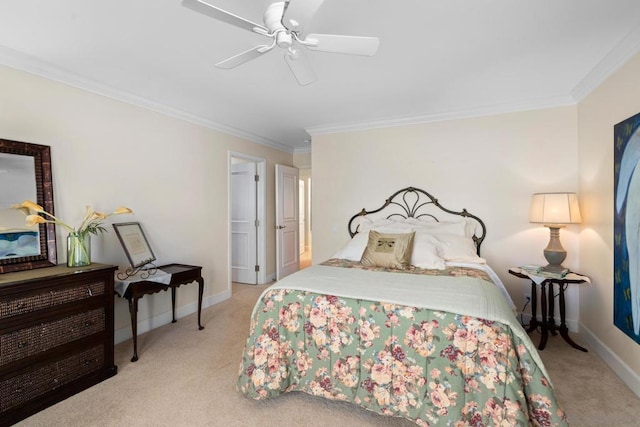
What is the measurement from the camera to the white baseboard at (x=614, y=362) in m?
2.08

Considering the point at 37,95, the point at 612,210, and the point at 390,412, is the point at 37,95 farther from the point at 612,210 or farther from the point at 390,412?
the point at 612,210

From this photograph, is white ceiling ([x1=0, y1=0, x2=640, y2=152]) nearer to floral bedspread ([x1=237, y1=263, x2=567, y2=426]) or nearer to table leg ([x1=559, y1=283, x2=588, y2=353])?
floral bedspread ([x1=237, y1=263, x2=567, y2=426])

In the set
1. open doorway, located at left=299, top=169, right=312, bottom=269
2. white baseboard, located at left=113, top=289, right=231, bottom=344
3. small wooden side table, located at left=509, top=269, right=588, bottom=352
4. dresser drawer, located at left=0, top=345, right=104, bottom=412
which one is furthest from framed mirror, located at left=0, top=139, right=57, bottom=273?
open doorway, located at left=299, top=169, right=312, bottom=269

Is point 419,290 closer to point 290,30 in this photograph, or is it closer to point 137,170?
point 290,30

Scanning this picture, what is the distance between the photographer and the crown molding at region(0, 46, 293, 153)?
2.21m

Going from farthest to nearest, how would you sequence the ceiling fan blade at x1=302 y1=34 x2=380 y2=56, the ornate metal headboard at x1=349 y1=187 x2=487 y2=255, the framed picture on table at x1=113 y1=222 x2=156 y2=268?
the ornate metal headboard at x1=349 y1=187 x2=487 y2=255
the framed picture on table at x1=113 y1=222 x2=156 y2=268
the ceiling fan blade at x1=302 y1=34 x2=380 y2=56

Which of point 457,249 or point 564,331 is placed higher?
point 457,249

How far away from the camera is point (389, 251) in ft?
9.43

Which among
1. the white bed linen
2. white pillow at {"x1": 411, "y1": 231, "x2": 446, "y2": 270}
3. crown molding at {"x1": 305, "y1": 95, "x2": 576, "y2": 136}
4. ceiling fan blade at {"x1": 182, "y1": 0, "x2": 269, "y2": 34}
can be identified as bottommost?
the white bed linen

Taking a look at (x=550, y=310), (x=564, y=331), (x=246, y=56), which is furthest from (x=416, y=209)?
(x=246, y=56)

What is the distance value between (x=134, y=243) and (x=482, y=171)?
3.80 meters

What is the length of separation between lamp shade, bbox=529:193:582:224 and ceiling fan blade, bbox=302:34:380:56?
2352 millimetres

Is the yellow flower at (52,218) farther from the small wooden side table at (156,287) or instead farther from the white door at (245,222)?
the white door at (245,222)

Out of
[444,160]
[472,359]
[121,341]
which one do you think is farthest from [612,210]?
[121,341]
